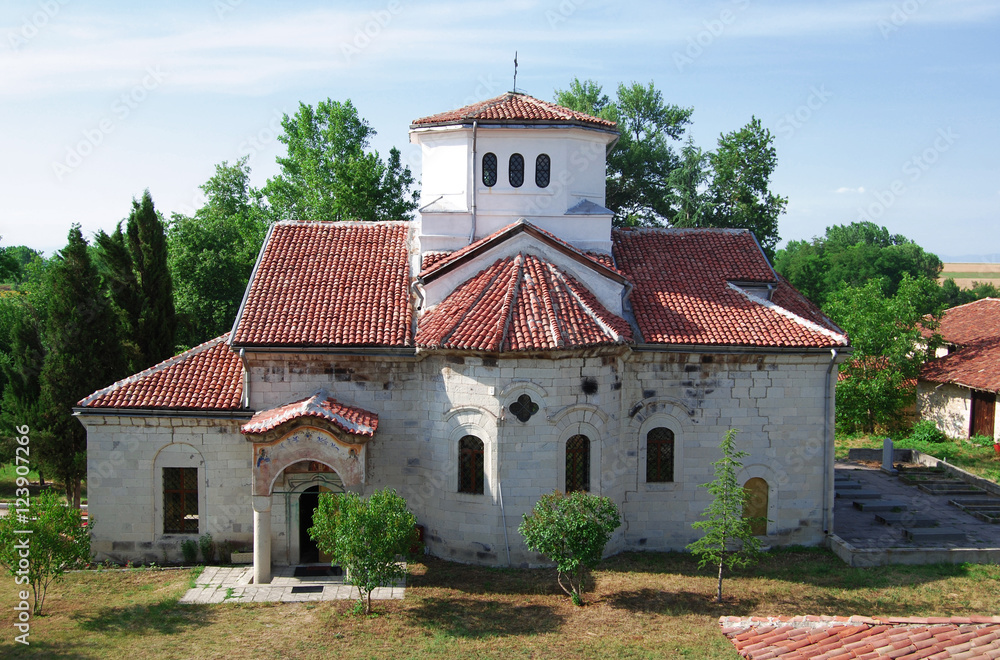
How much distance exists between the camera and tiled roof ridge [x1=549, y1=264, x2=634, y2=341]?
55.9ft

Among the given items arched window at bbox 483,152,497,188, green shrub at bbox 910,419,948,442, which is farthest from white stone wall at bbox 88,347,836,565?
green shrub at bbox 910,419,948,442

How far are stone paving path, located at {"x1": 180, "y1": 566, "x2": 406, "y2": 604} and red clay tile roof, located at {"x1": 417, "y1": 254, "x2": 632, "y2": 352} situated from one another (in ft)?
17.6

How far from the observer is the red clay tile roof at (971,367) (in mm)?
30109

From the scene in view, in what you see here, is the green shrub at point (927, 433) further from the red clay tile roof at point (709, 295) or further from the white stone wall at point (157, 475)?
the white stone wall at point (157, 475)

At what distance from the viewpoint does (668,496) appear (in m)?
18.8

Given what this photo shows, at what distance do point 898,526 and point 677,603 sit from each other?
26.4ft

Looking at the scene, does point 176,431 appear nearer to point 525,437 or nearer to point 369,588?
point 369,588

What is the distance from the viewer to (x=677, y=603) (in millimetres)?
15789

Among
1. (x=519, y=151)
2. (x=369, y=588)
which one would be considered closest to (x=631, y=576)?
→ (x=369, y=588)

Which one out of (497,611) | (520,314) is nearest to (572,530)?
(497,611)

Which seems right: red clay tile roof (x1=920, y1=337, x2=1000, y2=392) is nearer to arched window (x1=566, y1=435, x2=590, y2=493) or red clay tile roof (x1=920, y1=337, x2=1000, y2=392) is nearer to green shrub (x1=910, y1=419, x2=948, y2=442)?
green shrub (x1=910, y1=419, x2=948, y2=442)

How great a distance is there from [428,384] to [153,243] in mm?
12475

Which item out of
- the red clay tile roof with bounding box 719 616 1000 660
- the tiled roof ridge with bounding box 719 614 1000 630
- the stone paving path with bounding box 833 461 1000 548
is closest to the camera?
the red clay tile roof with bounding box 719 616 1000 660

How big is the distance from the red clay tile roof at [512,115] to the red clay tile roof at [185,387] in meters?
7.77
